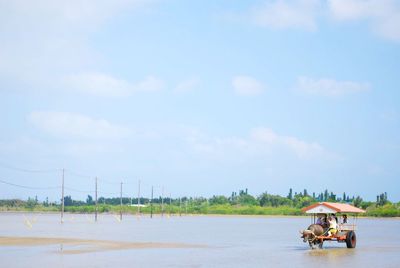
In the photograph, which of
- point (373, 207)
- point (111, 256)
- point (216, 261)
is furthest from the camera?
point (373, 207)

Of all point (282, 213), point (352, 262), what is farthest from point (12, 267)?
point (282, 213)

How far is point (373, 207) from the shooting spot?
17475 centimetres

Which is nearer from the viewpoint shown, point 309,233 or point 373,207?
point 309,233

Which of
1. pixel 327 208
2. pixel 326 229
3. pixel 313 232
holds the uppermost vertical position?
pixel 327 208

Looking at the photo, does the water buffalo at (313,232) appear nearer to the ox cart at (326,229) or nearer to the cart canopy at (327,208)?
the ox cart at (326,229)

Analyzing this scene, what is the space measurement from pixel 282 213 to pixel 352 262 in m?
149

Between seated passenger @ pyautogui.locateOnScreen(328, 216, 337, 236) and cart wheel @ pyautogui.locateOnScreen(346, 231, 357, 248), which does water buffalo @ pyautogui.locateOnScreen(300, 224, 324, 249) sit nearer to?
seated passenger @ pyautogui.locateOnScreen(328, 216, 337, 236)

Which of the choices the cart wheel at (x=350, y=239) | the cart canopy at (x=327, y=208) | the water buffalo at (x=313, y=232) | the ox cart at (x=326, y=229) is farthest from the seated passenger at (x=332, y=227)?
the cart wheel at (x=350, y=239)

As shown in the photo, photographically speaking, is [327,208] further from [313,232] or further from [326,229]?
[313,232]

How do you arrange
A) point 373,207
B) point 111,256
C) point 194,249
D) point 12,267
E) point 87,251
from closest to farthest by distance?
point 12,267
point 111,256
point 87,251
point 194,249
point 373,207

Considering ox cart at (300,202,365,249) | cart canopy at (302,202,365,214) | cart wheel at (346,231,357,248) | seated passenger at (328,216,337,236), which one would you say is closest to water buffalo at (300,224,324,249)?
ox cart at (300,202,365,249)

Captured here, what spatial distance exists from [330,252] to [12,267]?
786 inches

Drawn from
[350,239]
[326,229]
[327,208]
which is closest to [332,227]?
[326,229]

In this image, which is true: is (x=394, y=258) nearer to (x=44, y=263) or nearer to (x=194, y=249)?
(x=194, y=249)
